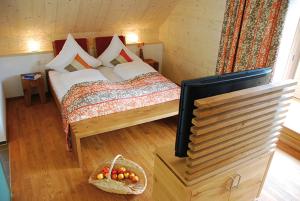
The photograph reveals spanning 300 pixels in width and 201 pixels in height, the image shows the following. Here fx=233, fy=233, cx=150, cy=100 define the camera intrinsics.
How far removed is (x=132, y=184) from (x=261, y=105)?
1.29m

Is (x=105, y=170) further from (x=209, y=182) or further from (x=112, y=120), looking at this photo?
(x=209, y=182)

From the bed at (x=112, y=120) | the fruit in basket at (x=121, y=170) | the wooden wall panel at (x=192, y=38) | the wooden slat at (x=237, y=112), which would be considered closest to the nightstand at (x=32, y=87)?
the bed at (x=112, y=120)

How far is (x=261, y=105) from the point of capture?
4.46 feet

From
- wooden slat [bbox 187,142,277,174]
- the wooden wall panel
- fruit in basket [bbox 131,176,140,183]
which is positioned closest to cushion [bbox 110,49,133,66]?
the wooden wall panel

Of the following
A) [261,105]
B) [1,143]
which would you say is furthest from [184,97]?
[1,143]

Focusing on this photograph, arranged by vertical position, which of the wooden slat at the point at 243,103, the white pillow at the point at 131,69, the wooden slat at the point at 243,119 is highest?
the wooden slat at the point at 243,103

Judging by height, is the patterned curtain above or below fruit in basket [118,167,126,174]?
above

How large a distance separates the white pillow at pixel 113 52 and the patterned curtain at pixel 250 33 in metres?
1.55

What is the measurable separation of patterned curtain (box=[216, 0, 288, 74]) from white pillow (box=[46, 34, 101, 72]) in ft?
6.49

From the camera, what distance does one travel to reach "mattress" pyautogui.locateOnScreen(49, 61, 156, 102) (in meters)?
3.00

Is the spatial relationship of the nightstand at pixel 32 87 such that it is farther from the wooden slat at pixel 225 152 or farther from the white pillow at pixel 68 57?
the wooden slat at pixel 225 152

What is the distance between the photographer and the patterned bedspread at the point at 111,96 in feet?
8.18

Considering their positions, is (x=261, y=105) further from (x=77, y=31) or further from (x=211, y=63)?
(x=77, y=31)

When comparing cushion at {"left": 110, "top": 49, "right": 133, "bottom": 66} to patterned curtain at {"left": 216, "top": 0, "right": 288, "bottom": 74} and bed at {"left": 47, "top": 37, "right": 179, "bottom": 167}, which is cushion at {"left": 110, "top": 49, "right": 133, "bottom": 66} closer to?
bed at {"left": 47, "top": 37, "right": 179, "bottom": 167}
